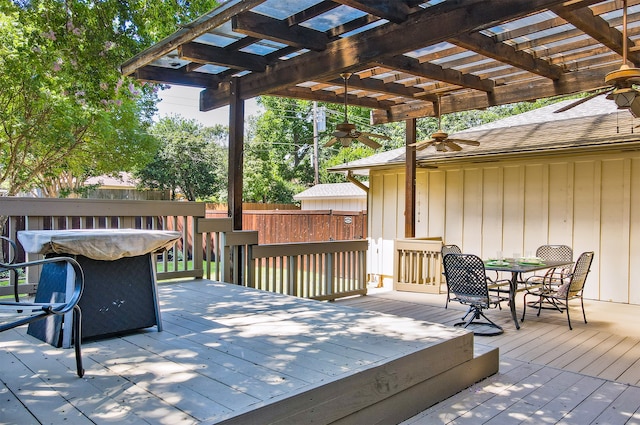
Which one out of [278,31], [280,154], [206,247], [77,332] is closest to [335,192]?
[280,154]

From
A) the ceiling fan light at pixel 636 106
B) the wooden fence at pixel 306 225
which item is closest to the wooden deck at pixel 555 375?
the ceiling fan light at pixel 636 106

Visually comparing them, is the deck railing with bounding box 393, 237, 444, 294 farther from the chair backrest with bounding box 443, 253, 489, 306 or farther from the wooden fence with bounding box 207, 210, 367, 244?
the wooden fence with bounding box 207, 210, 367, 244

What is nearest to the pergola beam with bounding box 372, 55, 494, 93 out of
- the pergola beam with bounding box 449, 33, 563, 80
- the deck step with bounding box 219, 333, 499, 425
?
the pergola beam with bounding box 449, 33, 563, 80

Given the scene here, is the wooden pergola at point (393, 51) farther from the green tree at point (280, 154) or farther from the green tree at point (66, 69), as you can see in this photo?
the green tree at point (280, 154)

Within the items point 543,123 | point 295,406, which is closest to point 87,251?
point 295,406

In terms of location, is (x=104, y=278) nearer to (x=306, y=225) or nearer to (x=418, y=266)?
(x=418, y=266)

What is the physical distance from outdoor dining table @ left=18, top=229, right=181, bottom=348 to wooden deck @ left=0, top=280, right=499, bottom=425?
0.35 feet

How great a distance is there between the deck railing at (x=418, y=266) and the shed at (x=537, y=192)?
1260mm

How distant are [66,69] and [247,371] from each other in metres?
6.38

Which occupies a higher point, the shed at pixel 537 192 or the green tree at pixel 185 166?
the green tree at pixel 185 166

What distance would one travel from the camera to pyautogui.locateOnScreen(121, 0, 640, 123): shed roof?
3.65m

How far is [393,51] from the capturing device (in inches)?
158

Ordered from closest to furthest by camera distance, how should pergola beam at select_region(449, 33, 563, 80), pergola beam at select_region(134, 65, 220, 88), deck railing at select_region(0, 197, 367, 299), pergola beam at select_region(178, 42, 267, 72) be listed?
1. deck railing at select_region(0, 197, 367, 299)
2. pergola beam at select_region(449, 33, 563, 80)
3. pergola beam at select_region(178, 42, 267, 72)
4. pergola beam at select_region(134, 65, 220, 88)

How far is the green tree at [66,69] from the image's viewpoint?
22.0ft
